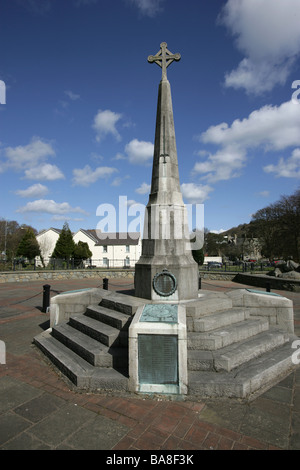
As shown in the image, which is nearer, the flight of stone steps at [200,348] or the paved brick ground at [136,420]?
the paved brick ground at [136,420]

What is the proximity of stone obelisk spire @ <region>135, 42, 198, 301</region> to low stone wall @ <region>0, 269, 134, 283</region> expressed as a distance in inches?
642

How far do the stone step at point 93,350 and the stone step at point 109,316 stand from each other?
1.55 ft

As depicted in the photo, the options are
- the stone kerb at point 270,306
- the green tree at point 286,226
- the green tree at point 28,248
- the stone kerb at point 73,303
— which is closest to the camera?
the stone kerb at point 270,306

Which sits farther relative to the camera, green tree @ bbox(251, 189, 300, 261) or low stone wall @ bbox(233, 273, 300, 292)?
green tree @ bbox(251, 189, 300, 261)

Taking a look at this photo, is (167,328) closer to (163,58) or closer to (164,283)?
(164,283)

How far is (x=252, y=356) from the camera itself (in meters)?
4.68

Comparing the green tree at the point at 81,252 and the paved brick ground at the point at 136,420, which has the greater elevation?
the green tree at the point at 81,252

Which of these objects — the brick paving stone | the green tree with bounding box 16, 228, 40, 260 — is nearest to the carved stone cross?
the brick paving stone

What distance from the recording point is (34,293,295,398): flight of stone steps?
13.1ft

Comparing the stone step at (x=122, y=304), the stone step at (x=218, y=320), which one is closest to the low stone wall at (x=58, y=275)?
the stone step at (x=122, y=304)

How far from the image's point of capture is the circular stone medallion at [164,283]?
6.14 metres

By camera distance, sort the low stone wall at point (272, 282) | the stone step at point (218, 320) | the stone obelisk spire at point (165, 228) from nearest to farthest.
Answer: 1. the stone step at point (218, 320)
2. the stone obelisk spire at point (165, 228)
3. the low stone wall at point (272, 282)

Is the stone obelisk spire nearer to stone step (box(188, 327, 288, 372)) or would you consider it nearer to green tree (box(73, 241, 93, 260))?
stone step (box(188, 327, 288, 372))

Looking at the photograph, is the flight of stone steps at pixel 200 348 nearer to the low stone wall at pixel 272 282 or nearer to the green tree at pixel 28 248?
the low stone wall at pixel 272 282
